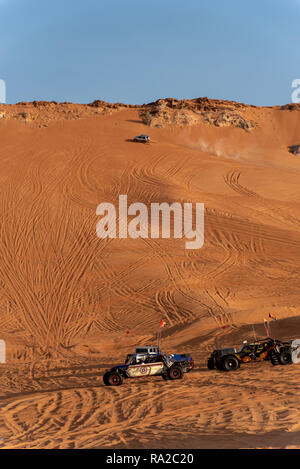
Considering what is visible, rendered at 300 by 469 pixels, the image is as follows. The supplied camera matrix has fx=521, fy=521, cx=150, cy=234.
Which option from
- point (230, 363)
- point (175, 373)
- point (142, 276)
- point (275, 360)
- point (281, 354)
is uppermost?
point (142, 276)

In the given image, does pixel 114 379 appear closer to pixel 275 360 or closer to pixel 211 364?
pixel 211 364

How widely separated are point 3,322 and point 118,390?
1297cm

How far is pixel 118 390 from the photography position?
582 inches

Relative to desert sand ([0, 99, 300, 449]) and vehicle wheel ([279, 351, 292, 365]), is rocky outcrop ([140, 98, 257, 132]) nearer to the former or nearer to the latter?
desert sand ([0, 99, 300, 449])

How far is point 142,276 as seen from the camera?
29.9 metres

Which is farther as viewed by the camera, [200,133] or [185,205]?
[200,133]

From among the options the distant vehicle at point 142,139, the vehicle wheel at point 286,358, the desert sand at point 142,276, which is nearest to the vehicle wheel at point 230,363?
the desert sand at point 142,276

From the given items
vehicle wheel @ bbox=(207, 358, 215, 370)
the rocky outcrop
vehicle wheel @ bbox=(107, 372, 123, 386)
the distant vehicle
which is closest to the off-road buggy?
vehicle wheel @ bbox=(207, 358, 215, 370)

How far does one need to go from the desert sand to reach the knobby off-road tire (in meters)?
0.33

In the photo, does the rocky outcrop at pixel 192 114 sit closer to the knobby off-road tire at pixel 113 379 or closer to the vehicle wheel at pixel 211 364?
the vehicle wheel at pixel 211 364

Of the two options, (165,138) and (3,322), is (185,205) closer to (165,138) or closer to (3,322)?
(3,322)

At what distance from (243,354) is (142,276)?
1334 cm

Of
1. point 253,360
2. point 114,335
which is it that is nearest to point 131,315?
point 114,335

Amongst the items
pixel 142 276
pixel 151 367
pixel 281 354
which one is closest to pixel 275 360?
pixel 281 354
